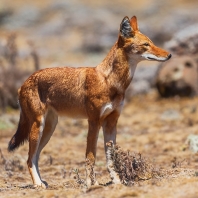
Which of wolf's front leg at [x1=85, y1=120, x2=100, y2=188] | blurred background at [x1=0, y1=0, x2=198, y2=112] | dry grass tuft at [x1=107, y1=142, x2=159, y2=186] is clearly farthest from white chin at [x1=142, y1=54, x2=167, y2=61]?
blurred background at [x1=0, y1=0, x2=198, y2=112]

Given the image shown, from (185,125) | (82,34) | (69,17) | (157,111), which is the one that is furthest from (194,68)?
(69,17)

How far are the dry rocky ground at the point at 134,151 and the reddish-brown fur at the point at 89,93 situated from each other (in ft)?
2.26

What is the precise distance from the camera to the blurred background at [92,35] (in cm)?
1847

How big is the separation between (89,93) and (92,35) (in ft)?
88.4

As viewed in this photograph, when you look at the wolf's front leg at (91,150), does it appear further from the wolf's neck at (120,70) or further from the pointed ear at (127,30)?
the pointed ear at (127,30)

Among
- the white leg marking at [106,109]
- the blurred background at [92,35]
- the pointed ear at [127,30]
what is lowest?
the blurred background at [92,35]

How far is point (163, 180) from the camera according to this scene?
743 centimetres

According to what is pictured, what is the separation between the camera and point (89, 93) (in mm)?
7797

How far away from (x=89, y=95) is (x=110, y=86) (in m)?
0.31

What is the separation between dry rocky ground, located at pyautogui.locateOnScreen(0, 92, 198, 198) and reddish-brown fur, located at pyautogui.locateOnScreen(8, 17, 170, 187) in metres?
0.69

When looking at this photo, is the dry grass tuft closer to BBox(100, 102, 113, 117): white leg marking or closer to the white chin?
BBox(100, 102, 113, 117): white leg marking

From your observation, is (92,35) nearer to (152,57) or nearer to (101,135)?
(101,135)

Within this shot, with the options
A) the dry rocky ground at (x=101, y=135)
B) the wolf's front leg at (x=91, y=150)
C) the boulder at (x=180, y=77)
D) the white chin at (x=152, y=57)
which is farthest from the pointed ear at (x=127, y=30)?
the boulder at (x=180, y=77)

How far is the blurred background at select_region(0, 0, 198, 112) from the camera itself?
18.5m
